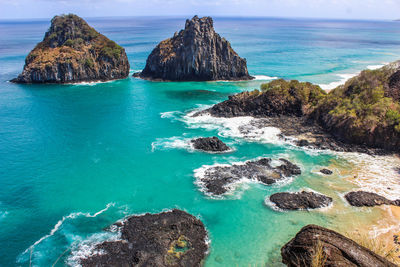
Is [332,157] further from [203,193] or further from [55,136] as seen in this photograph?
[55,136]

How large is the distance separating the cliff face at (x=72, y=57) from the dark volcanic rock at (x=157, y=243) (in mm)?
94266

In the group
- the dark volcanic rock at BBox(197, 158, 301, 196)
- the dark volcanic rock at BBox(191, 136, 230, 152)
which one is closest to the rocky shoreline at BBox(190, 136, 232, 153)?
the dark volcanic rock at BBox(191, 136, 230, 152)

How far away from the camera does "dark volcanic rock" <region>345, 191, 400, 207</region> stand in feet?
132

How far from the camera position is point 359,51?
18600 cm

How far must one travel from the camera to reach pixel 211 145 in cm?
5681

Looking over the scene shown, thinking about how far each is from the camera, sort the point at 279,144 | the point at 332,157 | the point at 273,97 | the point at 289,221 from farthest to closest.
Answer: the point at 273,97, the point at 279,144, the point at 332,157, the point at 289,221

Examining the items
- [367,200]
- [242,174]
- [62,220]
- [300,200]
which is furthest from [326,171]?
[62,220]

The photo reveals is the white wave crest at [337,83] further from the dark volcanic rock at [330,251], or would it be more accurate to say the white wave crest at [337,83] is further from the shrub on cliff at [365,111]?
the dark volcanic rock at [330,251]

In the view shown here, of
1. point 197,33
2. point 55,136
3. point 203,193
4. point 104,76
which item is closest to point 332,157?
point 203,193

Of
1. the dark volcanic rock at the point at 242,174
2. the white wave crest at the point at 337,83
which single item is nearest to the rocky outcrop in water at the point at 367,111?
the dark volcanic rock at the point at 242,174

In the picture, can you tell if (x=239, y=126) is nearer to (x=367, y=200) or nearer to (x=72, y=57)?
(x=367, y=200)

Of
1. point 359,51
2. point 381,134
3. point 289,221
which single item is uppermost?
point 359,51

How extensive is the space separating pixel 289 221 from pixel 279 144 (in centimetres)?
2419

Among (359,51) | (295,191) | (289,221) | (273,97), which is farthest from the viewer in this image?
(359,51)
